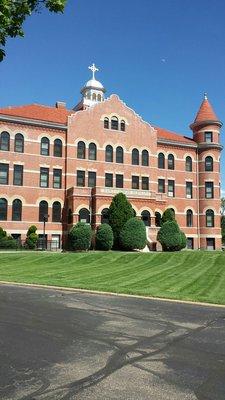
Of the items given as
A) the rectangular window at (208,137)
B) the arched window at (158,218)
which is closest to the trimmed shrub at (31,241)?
the arched window at (158,218)

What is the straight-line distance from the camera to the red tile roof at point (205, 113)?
5119 centimetres

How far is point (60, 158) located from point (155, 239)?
1273cm

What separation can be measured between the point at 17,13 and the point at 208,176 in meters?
44.2

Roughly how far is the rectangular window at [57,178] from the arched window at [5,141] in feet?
17.4

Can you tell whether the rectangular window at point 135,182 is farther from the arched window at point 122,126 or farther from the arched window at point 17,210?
the arched window at point 17,210

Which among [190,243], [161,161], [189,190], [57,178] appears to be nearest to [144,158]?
[161,161]

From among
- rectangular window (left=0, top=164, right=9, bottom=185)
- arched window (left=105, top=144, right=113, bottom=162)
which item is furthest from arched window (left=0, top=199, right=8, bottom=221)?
arched window (left=105, top=144, right=113, bottom=162)

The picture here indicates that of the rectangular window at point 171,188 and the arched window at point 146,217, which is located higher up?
the rectangular window at point 171,188

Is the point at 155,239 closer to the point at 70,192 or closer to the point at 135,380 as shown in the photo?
the point at 70,192

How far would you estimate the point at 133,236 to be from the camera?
38781 millimetres

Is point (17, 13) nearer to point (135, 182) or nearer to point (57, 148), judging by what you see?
point (57, 148)

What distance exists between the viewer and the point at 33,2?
8703mm

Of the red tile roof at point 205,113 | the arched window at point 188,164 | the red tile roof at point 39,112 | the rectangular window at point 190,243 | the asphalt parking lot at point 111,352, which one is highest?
the red tile roof at point 205,113

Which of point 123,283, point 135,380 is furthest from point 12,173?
point 135,380
